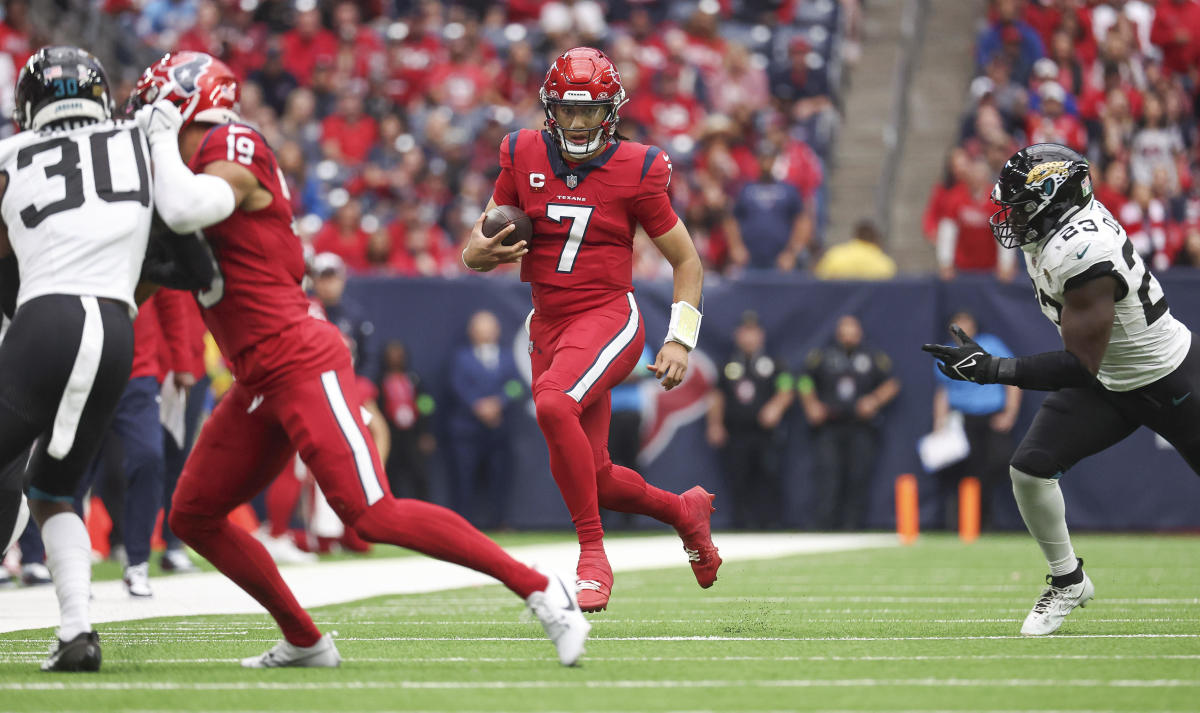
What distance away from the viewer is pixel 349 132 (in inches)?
625

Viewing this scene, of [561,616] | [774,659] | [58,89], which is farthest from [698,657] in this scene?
[58,89]

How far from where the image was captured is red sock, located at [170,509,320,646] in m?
4.74

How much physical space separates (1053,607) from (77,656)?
3.27 m

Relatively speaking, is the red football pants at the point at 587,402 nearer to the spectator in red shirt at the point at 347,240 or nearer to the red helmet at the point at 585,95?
the red helmet at the point at 585,95

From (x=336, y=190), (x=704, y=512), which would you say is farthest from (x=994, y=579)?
(x=336, y=190)

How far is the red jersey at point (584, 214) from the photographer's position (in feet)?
19.7

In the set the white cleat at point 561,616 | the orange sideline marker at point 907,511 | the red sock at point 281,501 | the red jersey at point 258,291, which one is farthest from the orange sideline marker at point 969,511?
the red jersey at point 258,291

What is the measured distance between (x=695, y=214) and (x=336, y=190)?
3438 mm

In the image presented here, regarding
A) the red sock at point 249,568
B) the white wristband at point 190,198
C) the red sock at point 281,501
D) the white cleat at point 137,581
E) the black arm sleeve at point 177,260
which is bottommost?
the red sock at point 281,501

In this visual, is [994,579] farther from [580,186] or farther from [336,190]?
[336,190]

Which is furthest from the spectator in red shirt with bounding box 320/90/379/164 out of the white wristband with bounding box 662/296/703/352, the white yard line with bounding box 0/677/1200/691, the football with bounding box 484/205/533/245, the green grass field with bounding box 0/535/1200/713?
the white yard line with bounding box 0/677/1200/691

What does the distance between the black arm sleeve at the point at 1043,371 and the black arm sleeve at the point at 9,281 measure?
3191 mm

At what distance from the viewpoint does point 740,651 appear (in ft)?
16.9

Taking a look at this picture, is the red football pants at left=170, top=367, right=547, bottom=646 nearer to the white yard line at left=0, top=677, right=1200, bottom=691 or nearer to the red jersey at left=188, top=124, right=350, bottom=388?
the red jersey at left=188, top=124, right=350, bottom=388
